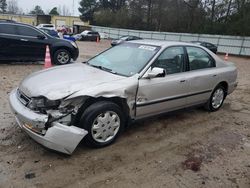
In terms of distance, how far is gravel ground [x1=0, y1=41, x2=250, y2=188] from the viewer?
3.19 meters

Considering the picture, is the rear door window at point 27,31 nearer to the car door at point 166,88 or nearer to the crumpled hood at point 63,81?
the crumpled hood at point 63,81

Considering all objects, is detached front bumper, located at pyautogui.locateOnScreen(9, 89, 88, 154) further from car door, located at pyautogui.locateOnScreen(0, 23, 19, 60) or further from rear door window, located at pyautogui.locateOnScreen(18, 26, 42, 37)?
rear door window, located at pyautogui.locateOnScreen(18, 26, 42, 37)

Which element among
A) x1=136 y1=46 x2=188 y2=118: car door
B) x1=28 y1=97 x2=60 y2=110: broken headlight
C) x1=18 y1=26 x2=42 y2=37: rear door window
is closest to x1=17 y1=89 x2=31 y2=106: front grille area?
x1=28 y1=97 x2=60 y2=110: broken headlight

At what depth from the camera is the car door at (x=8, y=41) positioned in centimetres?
953

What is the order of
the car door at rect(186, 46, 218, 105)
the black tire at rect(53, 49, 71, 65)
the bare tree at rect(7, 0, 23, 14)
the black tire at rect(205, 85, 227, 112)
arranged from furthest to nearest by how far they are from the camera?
the bare tree at rect(7, 0, 23, 14) → the black tire at rect(53, 49, 71, 65) → the black tire at rect(205, 85, 227, 112) → the car door at rect(186, 46, 218, 105)

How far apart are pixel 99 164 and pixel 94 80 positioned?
117 cm

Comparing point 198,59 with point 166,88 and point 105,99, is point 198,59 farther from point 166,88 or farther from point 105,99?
point 105,99

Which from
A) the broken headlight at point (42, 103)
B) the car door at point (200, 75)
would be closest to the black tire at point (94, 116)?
the broken headlight at point (42, 103)

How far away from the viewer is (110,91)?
12.4ft

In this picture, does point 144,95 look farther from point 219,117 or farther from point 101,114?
point 219,117

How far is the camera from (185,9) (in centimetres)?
4203

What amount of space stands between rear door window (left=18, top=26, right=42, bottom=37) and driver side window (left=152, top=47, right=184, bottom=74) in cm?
694

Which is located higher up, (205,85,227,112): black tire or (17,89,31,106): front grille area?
(17,89,31,106): front grille area

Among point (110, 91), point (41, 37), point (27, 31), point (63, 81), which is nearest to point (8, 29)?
point (27, 31)
